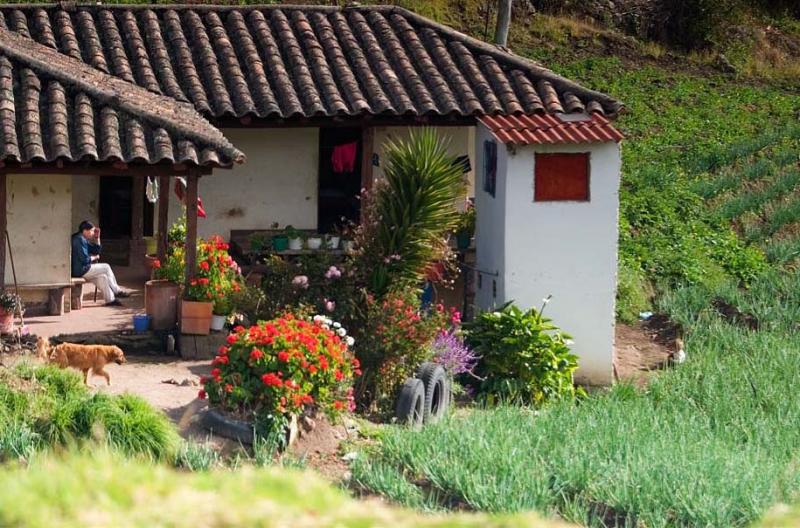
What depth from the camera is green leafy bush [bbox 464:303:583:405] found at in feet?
53.1

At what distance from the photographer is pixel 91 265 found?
18.2 meters

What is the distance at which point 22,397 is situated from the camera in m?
12.3

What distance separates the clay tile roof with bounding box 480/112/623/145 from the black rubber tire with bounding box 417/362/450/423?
3732mm

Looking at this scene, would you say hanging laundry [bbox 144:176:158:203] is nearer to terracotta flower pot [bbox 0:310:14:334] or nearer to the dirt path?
the dirt path

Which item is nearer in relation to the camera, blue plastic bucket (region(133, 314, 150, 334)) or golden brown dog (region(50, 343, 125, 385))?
golden brown dog (region(50, 343, 125, 385))

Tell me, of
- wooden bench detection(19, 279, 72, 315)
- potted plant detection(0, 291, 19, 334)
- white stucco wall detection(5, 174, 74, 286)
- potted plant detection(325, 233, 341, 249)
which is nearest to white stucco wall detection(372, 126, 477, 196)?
potted plant detection(325, 233, 341, 249)

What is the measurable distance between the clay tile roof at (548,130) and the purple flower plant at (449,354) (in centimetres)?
300

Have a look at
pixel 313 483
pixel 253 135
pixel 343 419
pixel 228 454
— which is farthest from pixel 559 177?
pixel 313 483

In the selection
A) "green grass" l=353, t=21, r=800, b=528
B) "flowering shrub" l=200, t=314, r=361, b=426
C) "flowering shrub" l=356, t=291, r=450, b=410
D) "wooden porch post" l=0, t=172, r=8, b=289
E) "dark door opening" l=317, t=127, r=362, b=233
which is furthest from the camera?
"dark door opening" l=317, t=127, r=362, b=233

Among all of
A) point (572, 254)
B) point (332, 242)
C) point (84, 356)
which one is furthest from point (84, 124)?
point (572, 254)

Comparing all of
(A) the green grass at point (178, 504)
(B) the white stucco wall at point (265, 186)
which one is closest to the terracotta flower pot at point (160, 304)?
(B) the white stucco wall at point (265, 186)

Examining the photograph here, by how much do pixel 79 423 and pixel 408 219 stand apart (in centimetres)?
510

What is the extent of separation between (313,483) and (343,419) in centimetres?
786

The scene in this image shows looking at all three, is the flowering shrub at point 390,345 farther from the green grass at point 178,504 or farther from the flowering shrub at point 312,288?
the green grass at point 178,504
